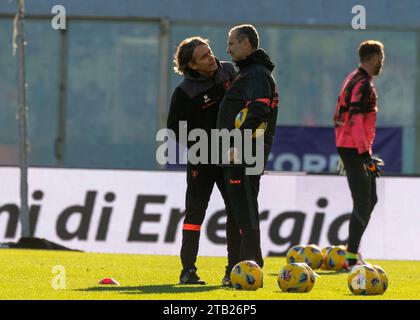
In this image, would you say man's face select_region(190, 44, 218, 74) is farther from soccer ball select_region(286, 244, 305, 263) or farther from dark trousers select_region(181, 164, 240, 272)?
soccer ball select_region(286, 244, 305, 263)

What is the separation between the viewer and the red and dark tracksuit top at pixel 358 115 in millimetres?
12211

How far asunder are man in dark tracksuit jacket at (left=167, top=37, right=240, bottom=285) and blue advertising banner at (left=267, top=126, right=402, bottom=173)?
1122 centimetres

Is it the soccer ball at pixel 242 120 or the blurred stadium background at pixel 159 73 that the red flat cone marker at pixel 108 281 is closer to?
the soccer ball at pixel 242 120

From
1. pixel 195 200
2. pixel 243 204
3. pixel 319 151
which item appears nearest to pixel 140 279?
pixel 195 200

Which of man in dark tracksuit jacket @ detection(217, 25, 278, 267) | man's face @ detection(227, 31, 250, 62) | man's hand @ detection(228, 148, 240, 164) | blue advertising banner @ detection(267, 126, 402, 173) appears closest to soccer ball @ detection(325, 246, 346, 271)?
man in dark tracksuit jacket @ detection(217, 25, 278, 267)

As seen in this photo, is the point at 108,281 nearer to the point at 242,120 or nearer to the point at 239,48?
the point at 242,120

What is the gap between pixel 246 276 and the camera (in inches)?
378

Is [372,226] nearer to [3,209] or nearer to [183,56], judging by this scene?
[3,209]

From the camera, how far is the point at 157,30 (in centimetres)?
2248

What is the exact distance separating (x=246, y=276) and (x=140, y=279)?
162 cm

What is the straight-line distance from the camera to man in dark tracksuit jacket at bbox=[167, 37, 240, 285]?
395 inches

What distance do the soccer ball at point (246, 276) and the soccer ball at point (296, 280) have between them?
0.19 m
